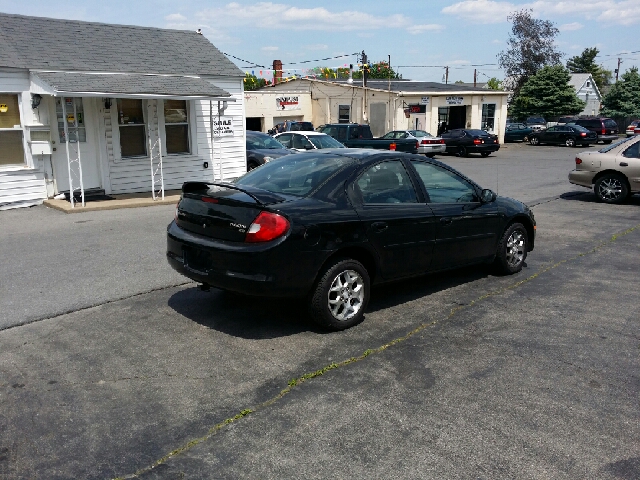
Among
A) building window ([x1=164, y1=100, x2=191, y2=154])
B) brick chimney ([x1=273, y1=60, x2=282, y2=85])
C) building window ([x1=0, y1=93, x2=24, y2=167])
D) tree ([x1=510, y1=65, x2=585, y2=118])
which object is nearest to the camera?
building window ([x1=0, y1=93, x2=24, y2=167])

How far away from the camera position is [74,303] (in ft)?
20.2

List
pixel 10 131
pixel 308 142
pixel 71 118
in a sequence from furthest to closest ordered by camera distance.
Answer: pixel 308 142, pixel 71 118, pixel 10 131

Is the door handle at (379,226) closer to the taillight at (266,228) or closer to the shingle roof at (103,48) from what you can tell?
the taillight at (266,228)

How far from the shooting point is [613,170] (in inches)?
531

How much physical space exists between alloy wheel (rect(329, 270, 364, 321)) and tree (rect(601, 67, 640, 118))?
5747 cm

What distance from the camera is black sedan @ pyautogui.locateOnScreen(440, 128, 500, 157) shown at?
29.2 metres

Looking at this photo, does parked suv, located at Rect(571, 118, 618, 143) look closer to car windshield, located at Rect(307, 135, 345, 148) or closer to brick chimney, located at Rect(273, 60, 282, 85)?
brick chimney, located at Rect(273, 60, 282, 85)

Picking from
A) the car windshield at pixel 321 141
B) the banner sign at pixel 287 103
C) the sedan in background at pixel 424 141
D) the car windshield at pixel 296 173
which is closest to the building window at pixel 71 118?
the car windshield at pixel 296 173

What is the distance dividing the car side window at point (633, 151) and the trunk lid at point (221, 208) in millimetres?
10974

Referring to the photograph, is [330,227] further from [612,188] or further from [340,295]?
[612,188]

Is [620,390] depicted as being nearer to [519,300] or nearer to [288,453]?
[519,300]

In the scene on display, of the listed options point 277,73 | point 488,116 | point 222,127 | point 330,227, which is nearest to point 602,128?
point 488,116

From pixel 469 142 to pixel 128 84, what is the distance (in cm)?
2044

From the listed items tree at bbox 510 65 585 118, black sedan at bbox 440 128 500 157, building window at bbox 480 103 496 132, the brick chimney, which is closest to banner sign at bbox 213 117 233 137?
black sedan at bbox 440 128 500 157
